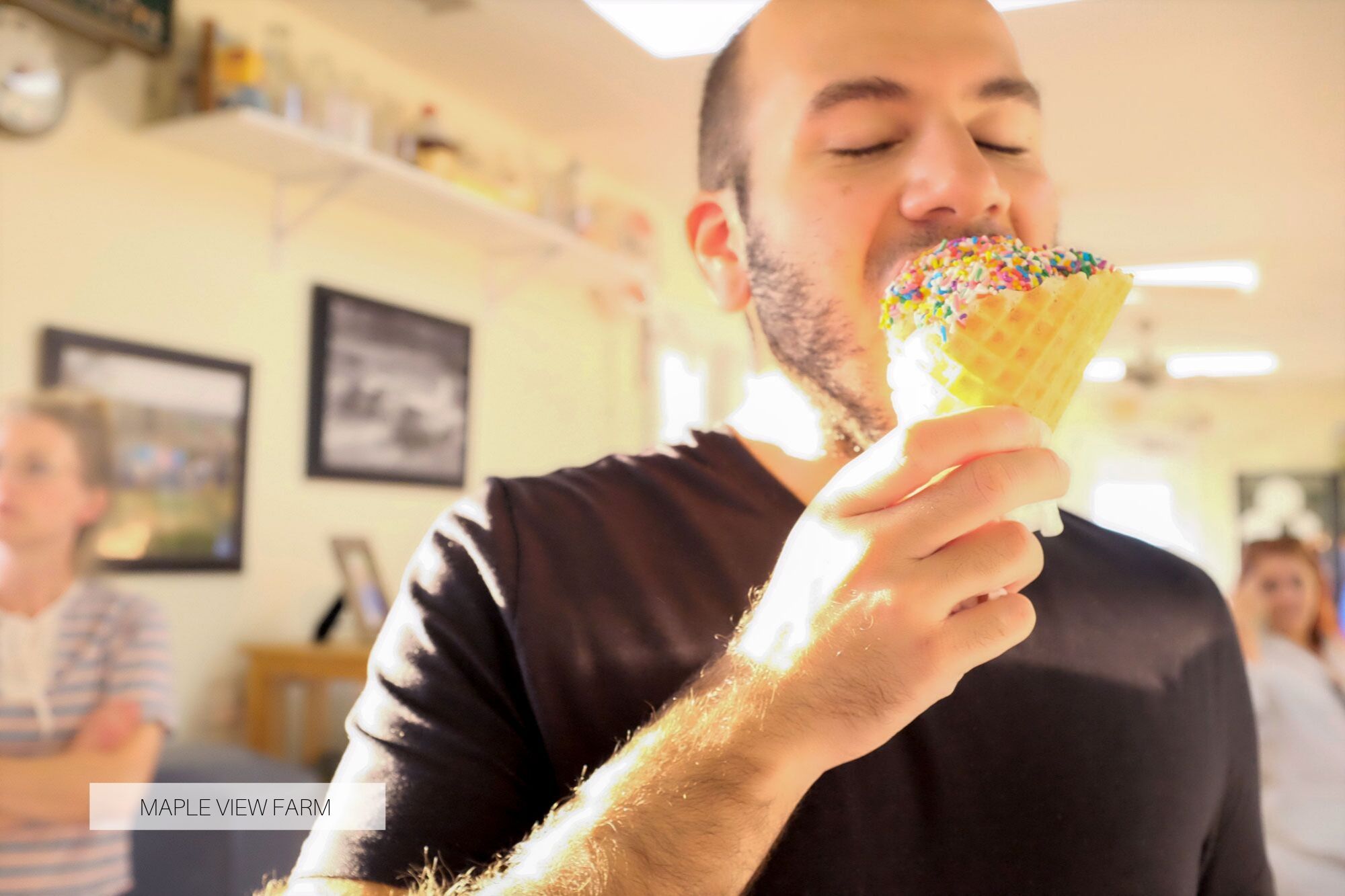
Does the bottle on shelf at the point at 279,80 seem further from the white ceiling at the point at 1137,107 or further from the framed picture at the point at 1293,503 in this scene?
the framed picture at the point at 1293,503

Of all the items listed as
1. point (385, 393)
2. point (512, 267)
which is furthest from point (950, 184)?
point (512, 267)

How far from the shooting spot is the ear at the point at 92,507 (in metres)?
1.49

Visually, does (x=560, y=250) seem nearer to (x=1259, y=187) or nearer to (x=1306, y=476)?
(x=1259, y=187)

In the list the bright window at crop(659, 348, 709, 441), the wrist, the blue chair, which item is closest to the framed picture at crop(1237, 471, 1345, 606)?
the bright window at crop(659, 348, 709, 441)

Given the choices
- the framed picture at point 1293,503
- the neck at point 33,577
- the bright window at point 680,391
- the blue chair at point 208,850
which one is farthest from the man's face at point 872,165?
the framed picture at point 1293,503

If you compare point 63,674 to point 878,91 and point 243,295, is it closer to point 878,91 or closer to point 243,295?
point 878,91

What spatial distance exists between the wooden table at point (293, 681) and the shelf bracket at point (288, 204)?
110cm

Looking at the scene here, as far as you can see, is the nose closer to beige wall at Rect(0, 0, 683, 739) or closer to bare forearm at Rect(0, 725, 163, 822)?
bare forearm at Rect(0, 725, 163, 822)

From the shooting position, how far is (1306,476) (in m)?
8.55

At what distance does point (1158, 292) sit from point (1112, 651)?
4504mm

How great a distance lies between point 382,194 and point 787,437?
2.34m

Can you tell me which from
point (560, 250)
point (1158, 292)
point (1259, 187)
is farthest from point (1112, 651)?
point (1158, 292)

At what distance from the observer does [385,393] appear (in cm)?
310

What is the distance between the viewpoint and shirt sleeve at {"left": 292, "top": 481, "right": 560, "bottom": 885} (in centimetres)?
69
